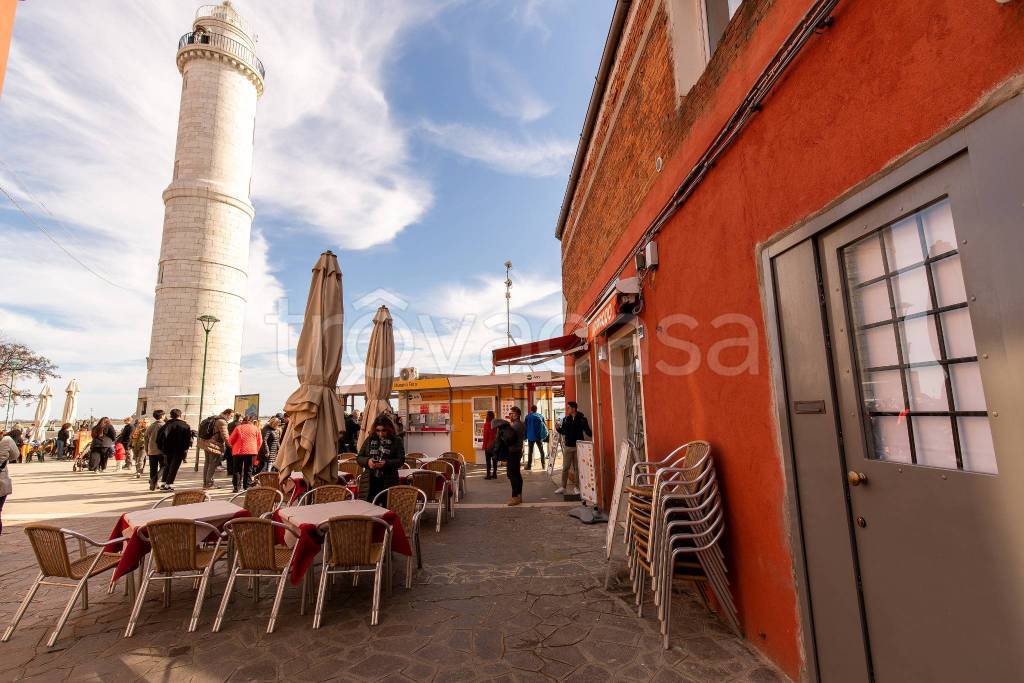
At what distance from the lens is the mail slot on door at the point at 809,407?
8.21 feet

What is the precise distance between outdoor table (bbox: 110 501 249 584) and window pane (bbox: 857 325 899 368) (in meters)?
4.81

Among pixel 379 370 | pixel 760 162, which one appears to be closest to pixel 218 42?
pixel 379 370

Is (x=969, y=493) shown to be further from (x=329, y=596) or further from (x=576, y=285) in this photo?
(x=576, y=285)

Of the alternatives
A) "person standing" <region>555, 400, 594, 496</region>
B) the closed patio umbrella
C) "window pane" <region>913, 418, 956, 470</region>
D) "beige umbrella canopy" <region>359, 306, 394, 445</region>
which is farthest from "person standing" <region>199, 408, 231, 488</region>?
the closed patio umbrella

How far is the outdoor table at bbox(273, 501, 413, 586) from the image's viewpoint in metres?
3.76

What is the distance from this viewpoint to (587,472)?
297 inches

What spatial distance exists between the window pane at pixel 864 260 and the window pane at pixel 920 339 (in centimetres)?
29

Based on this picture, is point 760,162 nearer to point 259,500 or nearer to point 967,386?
point 967,386

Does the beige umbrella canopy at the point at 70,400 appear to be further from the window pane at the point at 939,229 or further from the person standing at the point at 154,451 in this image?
the window pane at the point at 939,229

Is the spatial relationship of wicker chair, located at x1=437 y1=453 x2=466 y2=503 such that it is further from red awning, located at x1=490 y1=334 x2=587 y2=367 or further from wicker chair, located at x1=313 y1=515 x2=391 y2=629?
wicker chair, located at x1=313 y1=515 x2=391 y2=629

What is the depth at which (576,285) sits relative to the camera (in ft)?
36.7

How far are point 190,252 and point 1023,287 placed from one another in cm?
3124

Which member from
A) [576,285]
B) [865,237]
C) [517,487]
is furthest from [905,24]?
[576,285]

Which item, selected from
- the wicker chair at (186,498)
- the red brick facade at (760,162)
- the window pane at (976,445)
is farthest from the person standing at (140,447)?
the window pane at (976,445)
